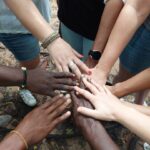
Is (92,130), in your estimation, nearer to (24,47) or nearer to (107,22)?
(107,22)

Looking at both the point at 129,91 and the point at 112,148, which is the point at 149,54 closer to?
the point at 129,91

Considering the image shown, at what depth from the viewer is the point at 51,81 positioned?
2.05 meters

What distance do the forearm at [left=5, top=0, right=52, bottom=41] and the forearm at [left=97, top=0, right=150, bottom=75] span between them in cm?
38

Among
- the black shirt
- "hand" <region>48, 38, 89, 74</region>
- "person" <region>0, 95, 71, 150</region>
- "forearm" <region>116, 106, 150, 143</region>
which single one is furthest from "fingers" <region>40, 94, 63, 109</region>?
the black shirt

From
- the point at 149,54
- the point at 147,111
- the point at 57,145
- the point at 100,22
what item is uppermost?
the point at 100,22

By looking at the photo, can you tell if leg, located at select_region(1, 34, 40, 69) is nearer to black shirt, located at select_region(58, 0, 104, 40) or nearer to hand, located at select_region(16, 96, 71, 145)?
black shirt, located at select_region(58, 0, 104, 40)

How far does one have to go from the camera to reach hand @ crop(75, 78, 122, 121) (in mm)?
1871

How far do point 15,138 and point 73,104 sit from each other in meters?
0.42

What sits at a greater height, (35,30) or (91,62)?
(35,30)

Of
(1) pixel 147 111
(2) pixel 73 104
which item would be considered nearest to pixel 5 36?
(2) pixel 73 104

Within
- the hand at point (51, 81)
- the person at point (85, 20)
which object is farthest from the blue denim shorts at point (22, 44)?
the hand at point (51, 81)

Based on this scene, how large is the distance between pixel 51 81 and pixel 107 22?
0.51 meters

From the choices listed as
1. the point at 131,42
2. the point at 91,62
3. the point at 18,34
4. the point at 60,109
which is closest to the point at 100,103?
the point at 60,109

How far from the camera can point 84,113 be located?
1885 mm
